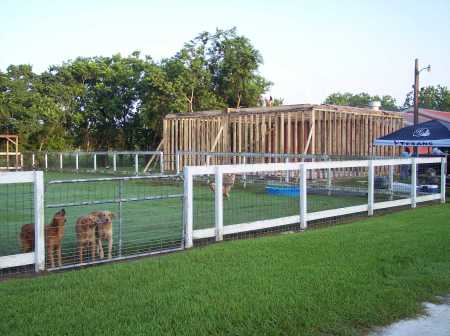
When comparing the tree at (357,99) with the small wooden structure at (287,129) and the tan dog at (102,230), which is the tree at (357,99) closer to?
the small wooden structure at (287,129)

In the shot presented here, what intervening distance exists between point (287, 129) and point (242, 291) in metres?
19.1

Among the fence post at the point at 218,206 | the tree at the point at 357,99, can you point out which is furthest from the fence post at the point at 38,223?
the tree at the point at 357,99

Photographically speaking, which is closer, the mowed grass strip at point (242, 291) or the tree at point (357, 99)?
the mowed grass strip at point (242, 291)

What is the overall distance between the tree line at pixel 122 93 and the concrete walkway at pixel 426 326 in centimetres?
2961

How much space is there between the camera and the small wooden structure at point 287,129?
23.1 metres

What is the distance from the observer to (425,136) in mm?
16531

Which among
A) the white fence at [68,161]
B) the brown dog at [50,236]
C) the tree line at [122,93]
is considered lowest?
the brown dog at [50,236]

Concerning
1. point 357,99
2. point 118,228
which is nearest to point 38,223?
point 118,228

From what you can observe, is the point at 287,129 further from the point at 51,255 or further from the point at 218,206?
the point at 51,255

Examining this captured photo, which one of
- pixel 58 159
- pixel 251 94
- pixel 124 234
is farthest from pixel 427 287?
pixel 251 94

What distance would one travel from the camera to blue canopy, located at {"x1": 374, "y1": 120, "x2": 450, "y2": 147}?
1608 centimetres

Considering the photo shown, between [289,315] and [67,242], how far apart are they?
4.70m

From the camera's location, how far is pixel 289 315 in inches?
180

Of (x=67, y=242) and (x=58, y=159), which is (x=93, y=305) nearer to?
(x=67, y=242)
